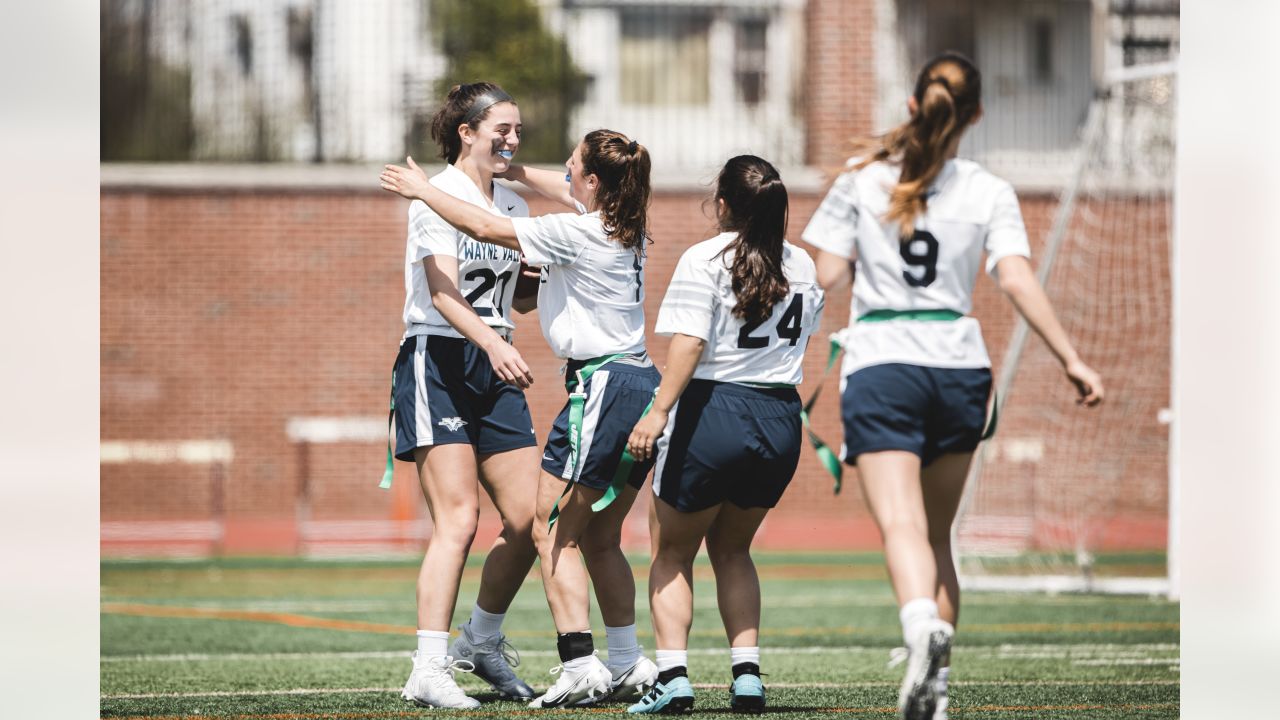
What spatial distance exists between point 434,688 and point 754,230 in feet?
6.29

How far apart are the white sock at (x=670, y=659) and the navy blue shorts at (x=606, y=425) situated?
59cm

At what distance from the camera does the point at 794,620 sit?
32.4 feet

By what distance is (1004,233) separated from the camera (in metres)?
4.70

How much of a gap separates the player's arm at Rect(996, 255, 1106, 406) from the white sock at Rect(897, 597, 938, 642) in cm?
72

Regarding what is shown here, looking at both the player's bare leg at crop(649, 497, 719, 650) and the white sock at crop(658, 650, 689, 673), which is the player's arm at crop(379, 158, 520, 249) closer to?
the player's bare leg at crop(649, 497, 719, 650)

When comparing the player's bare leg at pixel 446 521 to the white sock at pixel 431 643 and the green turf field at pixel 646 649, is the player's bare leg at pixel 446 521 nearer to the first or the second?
the white sock at pixel 431 643

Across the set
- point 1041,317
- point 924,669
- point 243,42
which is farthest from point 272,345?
point 924,669

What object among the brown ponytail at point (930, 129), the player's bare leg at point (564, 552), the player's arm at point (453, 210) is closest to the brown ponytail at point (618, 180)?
the player's arm at point (453, 210)

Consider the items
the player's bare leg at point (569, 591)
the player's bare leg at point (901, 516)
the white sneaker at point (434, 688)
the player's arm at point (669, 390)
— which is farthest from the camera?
the player's bare leg at point (569, 591)

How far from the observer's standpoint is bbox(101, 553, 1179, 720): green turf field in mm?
5793

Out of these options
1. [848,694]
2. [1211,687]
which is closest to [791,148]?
[848,694]

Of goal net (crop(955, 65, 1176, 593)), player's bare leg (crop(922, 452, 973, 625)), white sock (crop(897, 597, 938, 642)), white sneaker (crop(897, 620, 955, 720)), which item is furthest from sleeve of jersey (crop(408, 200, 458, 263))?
goal net (crop(955, 65, 1176, 593))

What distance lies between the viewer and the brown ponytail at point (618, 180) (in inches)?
219
